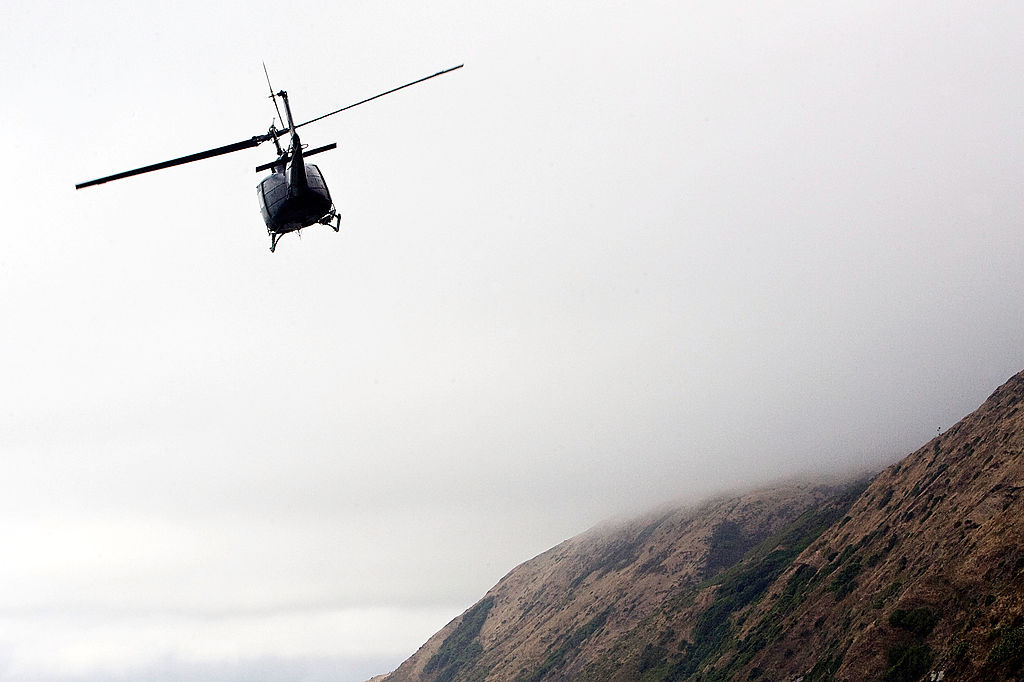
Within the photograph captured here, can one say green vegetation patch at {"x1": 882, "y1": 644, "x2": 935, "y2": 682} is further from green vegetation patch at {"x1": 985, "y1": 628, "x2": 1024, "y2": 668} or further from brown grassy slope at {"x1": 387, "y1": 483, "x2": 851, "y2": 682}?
brown grassy slope at {"x1": 387, "y1": 483, "x2": 851, "y2": 682}

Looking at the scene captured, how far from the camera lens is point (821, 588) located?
8694 centimetres

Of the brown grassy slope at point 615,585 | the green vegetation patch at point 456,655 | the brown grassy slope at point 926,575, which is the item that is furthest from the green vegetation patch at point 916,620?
the green vegetation patch at point 456,655

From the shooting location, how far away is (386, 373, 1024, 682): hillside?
61781 mm

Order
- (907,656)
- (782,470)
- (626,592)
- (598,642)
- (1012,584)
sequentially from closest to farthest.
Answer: (1012,584) < (907,656) < (598,642) < (626,592) < (782,470)

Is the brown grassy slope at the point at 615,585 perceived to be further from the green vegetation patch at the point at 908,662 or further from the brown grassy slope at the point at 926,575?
the green vegetation patch at the point at 908,662

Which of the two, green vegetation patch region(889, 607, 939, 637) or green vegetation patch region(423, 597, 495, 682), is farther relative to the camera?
green vegetation patch region(423, 597, 495, 682)

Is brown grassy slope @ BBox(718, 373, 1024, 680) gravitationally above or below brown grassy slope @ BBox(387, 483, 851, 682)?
below

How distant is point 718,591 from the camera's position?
386 ft

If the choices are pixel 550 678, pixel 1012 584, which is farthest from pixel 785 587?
pixel 550 678

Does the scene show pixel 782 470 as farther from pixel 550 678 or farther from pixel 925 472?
pixel 925 472

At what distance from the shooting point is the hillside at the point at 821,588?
61781 millimetres

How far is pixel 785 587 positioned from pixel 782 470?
81.3m

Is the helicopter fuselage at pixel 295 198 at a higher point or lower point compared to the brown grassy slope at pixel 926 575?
higher

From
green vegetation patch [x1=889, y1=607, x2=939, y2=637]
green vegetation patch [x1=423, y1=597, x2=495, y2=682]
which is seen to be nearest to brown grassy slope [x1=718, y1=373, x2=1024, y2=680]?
green vegetation patch [x1=889, y1=607, x2=939, y2=637]
